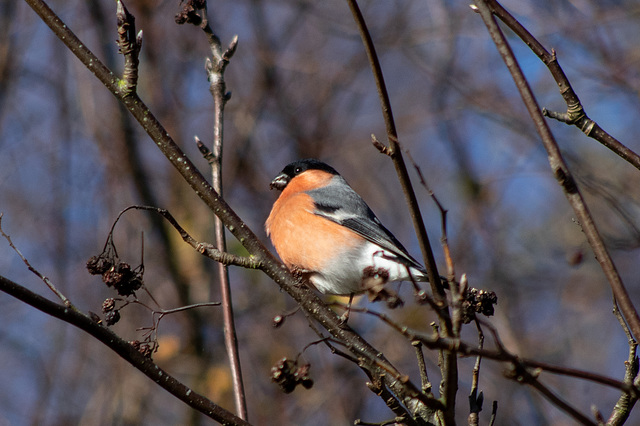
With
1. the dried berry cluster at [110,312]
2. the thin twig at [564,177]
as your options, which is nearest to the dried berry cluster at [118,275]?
the dried berry cluster at [110,312]

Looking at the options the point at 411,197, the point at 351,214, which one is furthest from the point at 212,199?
the point at 351,214

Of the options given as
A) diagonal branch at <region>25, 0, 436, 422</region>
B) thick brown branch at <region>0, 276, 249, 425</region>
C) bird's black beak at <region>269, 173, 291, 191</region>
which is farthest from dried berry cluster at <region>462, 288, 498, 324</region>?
bird's black beak at <region>269, 173, 291, 191</region>

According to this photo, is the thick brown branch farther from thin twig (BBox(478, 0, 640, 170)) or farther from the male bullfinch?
the male bullfinch

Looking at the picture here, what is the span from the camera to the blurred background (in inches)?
212

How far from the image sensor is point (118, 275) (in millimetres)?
1907

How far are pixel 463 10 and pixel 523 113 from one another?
1.18m

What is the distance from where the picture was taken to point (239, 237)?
191 cm

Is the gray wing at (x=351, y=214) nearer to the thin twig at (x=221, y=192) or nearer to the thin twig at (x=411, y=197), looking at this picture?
the thin twig at (x=221, y=192)

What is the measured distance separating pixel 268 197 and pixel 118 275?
4373mm

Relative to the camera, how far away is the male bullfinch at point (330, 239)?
11.0 feet

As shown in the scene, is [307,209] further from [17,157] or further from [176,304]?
[17,157]

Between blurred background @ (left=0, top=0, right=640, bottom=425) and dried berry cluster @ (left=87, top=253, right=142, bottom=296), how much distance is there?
2995 millimetres

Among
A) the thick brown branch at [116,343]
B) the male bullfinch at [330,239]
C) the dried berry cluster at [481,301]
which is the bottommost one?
the thick brown branch at [116,343]

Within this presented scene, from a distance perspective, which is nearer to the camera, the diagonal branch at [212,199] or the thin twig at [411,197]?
the thin twig at [411,197]
